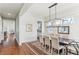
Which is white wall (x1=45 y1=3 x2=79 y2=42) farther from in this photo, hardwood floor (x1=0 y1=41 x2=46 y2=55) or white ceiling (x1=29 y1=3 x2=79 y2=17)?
hardwood floor (x1=0 y1=41 x2=46 y2=55)

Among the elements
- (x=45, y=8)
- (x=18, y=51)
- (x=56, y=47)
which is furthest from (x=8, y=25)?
(x=56, y=47)

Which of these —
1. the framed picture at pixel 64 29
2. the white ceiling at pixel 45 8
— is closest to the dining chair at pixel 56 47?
the framed picture at pixel 64 29

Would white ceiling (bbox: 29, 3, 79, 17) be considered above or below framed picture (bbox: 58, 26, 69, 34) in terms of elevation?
above

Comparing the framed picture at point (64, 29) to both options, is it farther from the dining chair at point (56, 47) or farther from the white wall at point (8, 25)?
the white wall at point (8, 25)

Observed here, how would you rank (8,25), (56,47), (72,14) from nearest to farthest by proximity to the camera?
(72,14)
(8,25)
(56,47)

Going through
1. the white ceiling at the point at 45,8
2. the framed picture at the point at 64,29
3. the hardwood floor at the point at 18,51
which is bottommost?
the hardwood floor at the point at 18,51

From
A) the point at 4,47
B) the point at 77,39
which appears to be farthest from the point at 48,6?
Result: the point at 4,47

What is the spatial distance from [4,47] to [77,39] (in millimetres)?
1651

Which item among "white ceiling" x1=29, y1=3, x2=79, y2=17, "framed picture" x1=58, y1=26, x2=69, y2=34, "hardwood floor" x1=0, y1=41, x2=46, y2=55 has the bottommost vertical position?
"hardwood floor" x1=0, y1=41, x2=46, y2=55

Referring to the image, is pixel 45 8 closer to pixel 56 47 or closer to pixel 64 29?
pixel 64 29

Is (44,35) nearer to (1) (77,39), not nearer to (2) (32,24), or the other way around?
(2) (32,24)

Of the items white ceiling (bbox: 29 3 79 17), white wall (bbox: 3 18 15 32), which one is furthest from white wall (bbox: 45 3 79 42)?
white wall (bbox: 3 18 15 32)

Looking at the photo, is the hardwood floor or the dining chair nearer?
the hardwood floor
